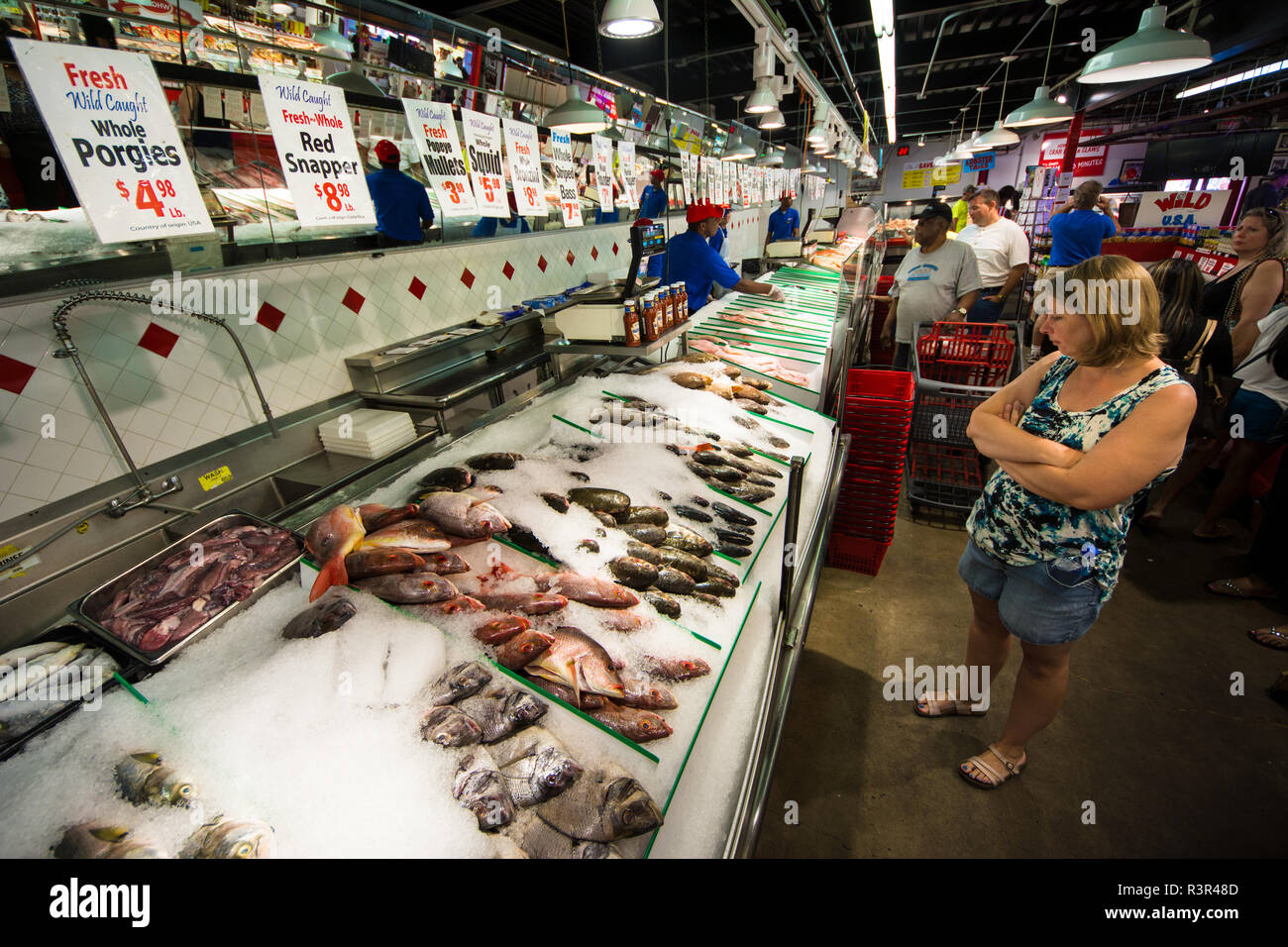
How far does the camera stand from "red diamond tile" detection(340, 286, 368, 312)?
3.85m

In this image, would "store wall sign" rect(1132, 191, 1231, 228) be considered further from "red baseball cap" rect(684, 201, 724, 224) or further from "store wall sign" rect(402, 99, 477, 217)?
"store wall sign" rect(402, 99, 477, 217)

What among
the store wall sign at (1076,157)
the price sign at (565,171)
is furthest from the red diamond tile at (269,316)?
the store wall sign at (1076,157)

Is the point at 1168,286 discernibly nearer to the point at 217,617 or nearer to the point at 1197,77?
the point at 217,617

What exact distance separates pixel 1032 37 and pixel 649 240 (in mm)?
14092

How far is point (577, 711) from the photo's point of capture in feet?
3.98

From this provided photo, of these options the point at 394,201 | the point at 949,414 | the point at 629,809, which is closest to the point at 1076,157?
the point at 949,414

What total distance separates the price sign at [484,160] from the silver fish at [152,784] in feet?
10.8

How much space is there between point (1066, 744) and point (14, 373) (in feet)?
17.1

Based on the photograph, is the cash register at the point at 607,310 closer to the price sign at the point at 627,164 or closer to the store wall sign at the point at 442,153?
the store wall sign at the point at 442,153

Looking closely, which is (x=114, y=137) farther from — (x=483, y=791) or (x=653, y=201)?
(x=653, y=201)

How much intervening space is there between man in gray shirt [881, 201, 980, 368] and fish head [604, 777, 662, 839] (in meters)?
5.06

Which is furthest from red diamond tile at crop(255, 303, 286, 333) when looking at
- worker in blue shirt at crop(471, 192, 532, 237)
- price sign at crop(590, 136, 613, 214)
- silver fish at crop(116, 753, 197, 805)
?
silver fish at crop(116, 753, 197, 805)

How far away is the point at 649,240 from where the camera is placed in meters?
3.36
